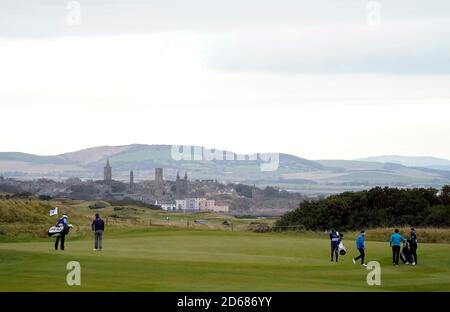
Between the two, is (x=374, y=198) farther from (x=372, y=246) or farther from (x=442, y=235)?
(x=372, y=246)

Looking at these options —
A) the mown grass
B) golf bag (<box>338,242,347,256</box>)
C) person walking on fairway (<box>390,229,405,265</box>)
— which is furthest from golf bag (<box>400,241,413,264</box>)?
golf bag (<box>338,242,347,256</box>)

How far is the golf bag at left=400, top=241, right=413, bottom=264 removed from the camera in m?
47.9

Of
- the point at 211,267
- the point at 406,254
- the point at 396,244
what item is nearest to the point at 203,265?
the point at 211,267

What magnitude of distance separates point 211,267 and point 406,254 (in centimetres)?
1077

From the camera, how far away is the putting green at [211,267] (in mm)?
35531

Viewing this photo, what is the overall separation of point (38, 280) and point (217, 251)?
18.6 m

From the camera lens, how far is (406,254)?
47.9 meters

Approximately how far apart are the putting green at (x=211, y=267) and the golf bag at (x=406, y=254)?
0.69 meters
